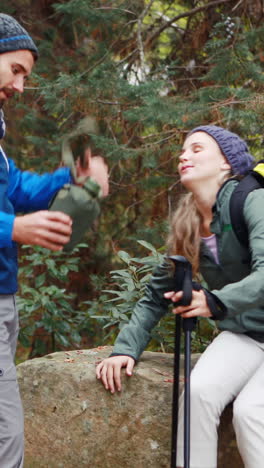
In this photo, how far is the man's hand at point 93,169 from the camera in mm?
2201

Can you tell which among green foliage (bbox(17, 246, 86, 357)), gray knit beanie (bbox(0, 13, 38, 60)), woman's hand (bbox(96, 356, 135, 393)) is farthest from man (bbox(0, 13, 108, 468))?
green foliage (bbox(17, 246, 86, 357))

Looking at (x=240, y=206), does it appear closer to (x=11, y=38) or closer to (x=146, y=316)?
(x=146, y=316)

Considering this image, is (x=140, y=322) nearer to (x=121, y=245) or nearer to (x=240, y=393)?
(x=240, y=393)

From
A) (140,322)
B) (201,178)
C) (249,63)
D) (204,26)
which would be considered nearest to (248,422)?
(140,322)

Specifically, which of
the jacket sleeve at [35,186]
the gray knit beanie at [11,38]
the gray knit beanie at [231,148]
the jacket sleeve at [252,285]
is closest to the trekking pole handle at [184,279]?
the jacket sleeve at [252,285]

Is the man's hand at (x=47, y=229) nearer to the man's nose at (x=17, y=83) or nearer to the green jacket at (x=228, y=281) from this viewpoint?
the man's nose at (x=17, y=83)

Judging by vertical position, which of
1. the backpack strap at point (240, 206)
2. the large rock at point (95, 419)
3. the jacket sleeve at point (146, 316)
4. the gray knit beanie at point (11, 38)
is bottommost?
the large rock at point (95, 419)

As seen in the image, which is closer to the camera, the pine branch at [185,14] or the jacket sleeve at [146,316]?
the jacket sleeve at [146,316]

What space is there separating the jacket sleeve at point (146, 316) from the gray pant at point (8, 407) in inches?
30.4

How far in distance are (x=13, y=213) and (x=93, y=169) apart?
489mm

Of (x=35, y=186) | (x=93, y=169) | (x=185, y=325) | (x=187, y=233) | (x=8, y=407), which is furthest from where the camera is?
(x=187, y=233)

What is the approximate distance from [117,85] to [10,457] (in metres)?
3.59

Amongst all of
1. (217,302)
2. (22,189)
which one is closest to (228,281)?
(217,302)

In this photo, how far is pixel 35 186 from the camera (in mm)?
2688
